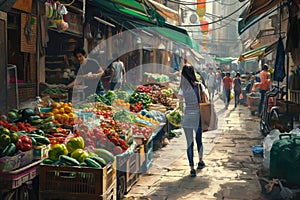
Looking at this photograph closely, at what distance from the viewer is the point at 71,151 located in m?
4.88

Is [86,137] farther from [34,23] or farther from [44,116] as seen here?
[34,23]

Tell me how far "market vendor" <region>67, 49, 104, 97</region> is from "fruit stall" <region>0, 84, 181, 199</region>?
24.9 inches

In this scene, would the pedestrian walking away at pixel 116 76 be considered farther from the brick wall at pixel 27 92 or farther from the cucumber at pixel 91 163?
the cucumber at pixel 91 163

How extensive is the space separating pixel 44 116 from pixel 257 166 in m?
4.26

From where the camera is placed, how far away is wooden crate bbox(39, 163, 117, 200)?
429 centimetres

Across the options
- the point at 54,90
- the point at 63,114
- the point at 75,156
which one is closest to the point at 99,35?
the point at 54,90

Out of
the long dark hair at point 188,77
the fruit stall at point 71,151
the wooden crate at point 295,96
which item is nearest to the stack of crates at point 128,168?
the fruit stall at point 71,151

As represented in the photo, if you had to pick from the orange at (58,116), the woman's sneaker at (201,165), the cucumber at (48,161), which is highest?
the orange at (58,116)

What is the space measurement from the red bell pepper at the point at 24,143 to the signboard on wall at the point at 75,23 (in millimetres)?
6675

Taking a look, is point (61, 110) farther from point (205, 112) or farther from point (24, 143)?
point (205, 112)

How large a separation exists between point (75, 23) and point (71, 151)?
7.23 metres

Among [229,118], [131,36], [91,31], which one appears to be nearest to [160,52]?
[131,36]

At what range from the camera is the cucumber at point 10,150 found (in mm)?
4176

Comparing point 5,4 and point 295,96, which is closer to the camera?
point 5,4
